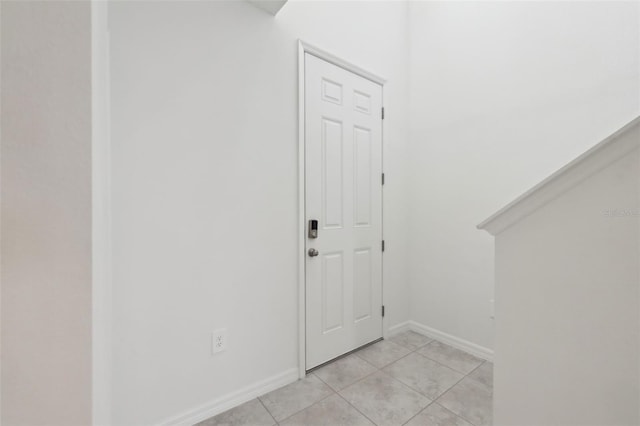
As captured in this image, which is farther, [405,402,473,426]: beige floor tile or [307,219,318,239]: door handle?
[307,219,318,239]: door handle

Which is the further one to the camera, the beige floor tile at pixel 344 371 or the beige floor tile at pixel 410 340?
the beige floor tile at pixel 410 340

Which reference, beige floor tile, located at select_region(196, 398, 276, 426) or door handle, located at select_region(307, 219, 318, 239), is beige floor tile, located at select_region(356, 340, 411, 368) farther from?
door handle, located at select_region(307, 219, 318, 239)

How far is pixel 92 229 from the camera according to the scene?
525 millimetres

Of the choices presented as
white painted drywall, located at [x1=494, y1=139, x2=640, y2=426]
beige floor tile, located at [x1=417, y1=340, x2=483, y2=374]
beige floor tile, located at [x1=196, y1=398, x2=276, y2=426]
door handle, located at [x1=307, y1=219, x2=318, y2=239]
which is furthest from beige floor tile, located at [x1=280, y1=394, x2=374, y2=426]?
door handle, located at [x1=307, y1=219, x2=318, y2=239]

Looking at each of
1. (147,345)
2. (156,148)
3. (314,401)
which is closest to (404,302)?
(314,401)

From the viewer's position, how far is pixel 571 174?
0.79 meters

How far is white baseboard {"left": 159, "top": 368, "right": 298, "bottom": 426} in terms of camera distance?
1413mm

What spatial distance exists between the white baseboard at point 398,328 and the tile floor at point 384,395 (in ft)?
0.94

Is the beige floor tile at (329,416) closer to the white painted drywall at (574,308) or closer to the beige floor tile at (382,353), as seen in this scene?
the beige floor tile at (382,353)

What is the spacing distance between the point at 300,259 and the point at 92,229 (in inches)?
54.7

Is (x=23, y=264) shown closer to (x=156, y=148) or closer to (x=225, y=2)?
(x=156, y=148)

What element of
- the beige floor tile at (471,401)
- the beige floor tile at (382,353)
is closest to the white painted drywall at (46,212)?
the beige floor tile at (471,401)

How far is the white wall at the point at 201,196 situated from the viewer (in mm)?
1272

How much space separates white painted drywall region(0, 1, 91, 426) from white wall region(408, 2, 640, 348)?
93.0 inches
